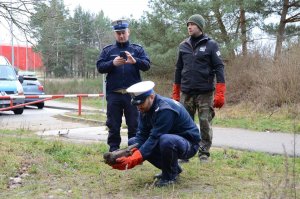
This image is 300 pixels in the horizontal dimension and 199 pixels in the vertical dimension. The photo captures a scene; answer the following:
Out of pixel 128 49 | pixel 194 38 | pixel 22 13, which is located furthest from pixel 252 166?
pixel 22 13

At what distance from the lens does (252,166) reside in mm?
6398

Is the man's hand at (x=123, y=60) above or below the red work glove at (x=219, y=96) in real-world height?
above

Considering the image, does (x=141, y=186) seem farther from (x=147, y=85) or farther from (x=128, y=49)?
(x=128, y=49)

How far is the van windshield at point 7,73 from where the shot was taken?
19.4 meters

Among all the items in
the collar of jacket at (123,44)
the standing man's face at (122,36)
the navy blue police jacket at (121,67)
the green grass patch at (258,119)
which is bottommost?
the green grass patch at (258,119)

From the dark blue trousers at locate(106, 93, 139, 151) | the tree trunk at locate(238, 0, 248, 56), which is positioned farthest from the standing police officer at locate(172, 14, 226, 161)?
the tree trunk at locate(238, 0, 248, 56)

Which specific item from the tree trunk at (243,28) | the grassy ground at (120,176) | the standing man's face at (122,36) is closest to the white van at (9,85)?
the tree trunk at (243,28)

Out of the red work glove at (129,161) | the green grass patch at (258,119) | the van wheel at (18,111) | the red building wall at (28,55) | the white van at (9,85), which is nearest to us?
the red work glove at (129,161)

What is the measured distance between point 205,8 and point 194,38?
595 inches

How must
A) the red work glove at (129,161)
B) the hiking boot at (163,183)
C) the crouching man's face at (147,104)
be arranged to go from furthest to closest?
the hiking boot at (163,183)
the crouching man's face at (147,104)
the red work glove at (129,161)

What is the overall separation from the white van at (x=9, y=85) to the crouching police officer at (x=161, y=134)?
552 inches

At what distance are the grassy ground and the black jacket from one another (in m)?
1.10

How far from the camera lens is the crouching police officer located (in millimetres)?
4715

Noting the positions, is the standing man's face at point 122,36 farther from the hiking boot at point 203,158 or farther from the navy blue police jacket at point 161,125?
the hiking boot at point 203,158
